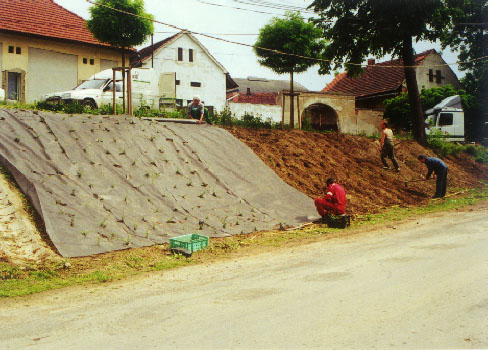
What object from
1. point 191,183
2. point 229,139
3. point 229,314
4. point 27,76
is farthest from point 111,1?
point 229,314

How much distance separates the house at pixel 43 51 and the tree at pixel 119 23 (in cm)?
550

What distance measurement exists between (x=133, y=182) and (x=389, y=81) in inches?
1270

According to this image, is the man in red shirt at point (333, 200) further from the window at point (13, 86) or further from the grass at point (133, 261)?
the window at point (13, 86)

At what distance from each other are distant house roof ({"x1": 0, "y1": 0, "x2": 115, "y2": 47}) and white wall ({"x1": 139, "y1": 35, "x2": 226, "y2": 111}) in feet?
32.9

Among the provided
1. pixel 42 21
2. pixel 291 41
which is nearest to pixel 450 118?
pixel 291 41

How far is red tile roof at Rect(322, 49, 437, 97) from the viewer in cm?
3828

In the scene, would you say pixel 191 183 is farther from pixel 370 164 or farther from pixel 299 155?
pixel 370 164

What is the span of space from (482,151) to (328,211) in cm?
1727

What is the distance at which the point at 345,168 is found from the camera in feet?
58.3

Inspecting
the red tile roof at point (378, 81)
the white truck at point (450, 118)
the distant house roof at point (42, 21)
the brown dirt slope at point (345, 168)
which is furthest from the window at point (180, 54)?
the brown dirt slope at point (345, 168)

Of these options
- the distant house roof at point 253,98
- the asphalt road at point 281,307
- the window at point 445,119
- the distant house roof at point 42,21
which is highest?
the distant house roof at point 42,21

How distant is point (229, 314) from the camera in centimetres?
552

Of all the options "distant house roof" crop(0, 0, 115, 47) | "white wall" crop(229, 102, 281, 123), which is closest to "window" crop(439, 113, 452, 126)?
"white wall" crop(229, 102, 281, 123)

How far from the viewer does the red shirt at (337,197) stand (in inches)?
482
